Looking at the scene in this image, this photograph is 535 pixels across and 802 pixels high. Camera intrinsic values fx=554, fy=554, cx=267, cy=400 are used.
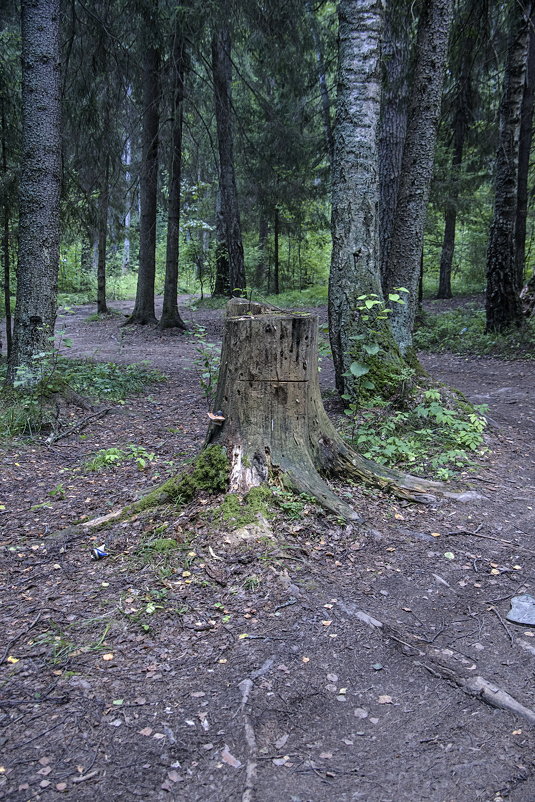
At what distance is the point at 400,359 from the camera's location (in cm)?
580

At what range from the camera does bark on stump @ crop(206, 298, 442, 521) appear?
137 inches

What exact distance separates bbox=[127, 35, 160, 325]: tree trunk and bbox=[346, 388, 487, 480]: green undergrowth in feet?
30.5

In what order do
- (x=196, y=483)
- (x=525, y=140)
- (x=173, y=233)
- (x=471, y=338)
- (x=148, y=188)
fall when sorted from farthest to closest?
(x=173, y=233), (x=148, y=188), (x=525, y=140), (x=471, y=338), (x=196, y=483)

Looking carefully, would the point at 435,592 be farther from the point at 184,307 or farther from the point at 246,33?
the point at 184,307

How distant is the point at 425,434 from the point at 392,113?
6984mm

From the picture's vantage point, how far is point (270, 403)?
355cm

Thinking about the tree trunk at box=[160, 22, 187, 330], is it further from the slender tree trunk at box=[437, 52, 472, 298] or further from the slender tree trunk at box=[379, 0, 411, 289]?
the slender tree trunk at box=[437, 52, 472, 298]

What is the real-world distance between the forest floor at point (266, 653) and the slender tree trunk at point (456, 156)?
365 inches

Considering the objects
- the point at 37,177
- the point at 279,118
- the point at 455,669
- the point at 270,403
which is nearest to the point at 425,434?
the point at 270,403

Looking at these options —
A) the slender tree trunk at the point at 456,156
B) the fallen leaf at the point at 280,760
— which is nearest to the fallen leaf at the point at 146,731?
the fallen leaf at the point at 280,760

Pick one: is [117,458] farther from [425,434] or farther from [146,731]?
[146,731]

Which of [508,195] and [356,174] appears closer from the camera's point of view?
[356,174]

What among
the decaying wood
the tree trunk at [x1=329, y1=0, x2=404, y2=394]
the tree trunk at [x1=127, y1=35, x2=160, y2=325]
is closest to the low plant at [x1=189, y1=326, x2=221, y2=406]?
the tree trunk at [x1=329, y1=0, x2=404, y2=394]

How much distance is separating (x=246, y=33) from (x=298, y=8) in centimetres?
204
